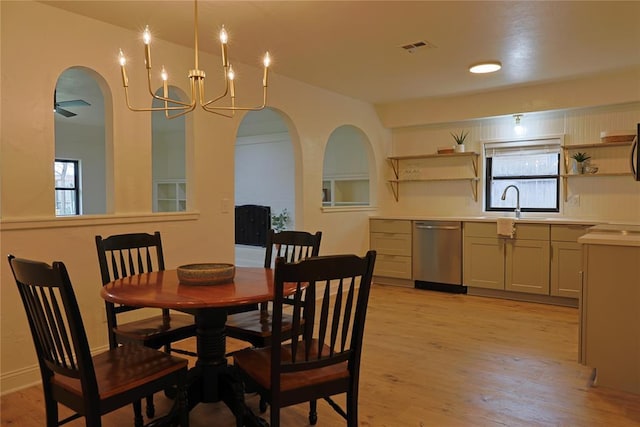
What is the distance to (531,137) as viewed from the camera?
5.29 m

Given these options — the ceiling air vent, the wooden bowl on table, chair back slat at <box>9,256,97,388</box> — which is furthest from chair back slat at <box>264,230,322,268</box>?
the ceiling air vent

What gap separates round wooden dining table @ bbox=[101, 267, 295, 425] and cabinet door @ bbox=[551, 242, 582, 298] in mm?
3443

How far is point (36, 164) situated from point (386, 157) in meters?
4.38

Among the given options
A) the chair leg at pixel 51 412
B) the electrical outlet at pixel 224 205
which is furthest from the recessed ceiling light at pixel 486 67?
the chair leg at pixel 51 412

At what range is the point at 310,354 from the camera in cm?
194

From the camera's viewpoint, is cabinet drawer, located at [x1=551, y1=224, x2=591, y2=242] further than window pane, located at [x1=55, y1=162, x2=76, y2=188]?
No

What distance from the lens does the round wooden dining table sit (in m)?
1.84

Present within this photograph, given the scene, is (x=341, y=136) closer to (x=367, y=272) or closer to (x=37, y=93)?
(x=37, y=93)

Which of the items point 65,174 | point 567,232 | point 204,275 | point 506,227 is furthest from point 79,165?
point 567,232

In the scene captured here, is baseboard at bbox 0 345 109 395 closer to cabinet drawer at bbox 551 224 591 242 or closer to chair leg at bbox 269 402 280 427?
chair leg at bbox 269 402 280 427

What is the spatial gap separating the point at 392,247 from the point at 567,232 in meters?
1.99

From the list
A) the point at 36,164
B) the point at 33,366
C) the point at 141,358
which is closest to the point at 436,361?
the point at 141,358

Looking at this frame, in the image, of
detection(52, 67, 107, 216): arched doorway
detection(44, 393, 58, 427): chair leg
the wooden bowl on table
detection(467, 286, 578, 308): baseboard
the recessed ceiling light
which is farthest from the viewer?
detection(52, 67, 107, 216): arched doorway

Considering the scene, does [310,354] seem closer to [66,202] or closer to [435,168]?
[435,168]
